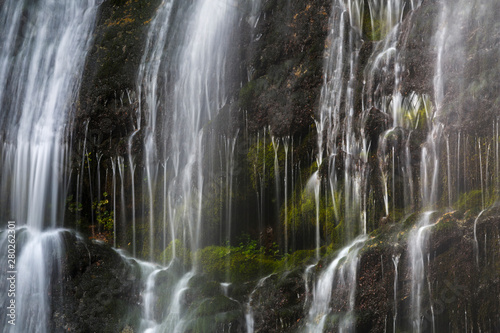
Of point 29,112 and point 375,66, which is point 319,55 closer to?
point 375,66

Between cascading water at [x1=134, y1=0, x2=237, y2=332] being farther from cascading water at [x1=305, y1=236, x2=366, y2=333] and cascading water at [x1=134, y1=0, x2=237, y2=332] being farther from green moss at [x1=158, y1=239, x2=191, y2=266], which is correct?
cascading water at [x1=305, y1=236, x2=366, y2=333]

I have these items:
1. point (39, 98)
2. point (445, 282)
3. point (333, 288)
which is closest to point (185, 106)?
point (39, 98)

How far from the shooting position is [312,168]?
25.7 feet

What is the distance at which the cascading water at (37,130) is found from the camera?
26.5ft

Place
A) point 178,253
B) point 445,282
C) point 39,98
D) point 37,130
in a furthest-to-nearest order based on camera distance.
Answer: point 39,98
point 37,130
point 178,253
point 445,282

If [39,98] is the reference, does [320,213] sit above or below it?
below

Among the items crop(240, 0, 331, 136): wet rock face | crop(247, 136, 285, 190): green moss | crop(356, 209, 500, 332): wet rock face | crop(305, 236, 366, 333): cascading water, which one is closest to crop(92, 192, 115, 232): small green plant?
crop(247, 136, 285, 190): green moss

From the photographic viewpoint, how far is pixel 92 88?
948 cm

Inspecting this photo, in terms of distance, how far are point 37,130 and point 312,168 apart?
Answer: 233 inches

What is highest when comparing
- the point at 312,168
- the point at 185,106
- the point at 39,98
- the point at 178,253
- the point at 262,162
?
the point at 39,98

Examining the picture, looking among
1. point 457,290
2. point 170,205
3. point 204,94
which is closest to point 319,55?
point 204,94

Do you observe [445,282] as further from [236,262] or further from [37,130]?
[37,130]

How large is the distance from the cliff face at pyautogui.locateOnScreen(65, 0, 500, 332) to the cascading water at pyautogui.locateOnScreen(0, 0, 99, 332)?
391mm

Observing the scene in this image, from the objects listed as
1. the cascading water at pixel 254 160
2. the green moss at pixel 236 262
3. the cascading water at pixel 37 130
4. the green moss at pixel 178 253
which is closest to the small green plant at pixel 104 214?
the cascading water at pixel 254 160
